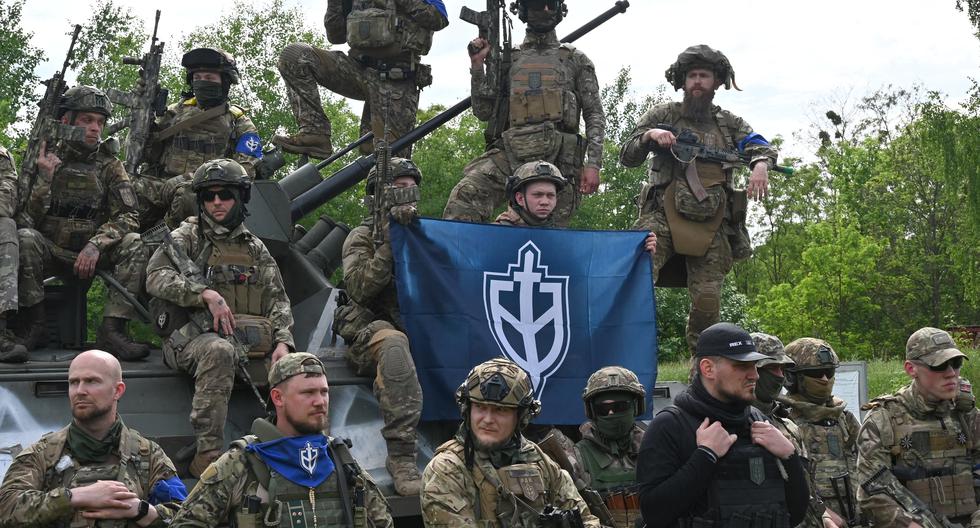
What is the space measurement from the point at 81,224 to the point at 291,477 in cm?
503

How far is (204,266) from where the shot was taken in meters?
9.88

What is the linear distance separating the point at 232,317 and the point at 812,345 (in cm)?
384

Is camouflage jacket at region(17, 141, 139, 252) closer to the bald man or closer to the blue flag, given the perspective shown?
the blue flag

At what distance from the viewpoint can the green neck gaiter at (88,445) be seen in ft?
23.1

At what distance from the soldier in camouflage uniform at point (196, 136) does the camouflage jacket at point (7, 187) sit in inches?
54.2

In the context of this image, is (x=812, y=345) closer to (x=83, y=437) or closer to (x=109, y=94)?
(x=83, y=437)

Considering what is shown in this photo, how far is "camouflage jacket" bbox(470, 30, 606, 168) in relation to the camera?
12375 mm

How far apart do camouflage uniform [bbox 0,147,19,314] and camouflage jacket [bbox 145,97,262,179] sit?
5.26 ft

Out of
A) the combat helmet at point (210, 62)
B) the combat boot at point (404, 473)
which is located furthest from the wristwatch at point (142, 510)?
the combat helmet at point (210, 62)

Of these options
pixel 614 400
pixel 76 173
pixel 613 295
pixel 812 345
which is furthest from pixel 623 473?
pixel 76 173

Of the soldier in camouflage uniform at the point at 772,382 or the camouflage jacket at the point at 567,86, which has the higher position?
the camouflage jacket at the point at 567,86

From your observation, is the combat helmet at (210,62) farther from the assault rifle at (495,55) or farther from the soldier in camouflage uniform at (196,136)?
the assault rifle at (495,55)

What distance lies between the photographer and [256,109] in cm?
3941

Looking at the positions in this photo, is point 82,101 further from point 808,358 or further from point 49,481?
point 808,358
